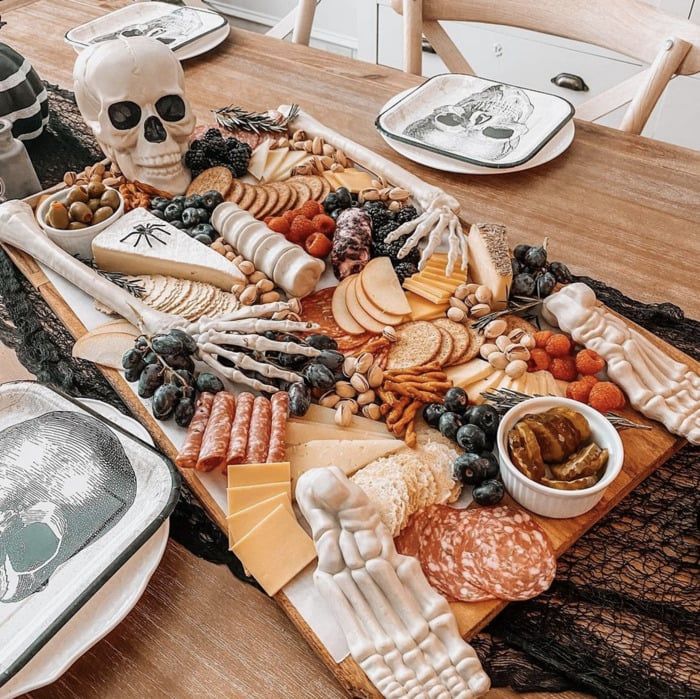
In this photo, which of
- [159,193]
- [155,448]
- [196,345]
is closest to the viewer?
[155,448]

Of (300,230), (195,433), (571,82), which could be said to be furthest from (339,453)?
(571,82)

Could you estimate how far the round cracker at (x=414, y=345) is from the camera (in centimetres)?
100

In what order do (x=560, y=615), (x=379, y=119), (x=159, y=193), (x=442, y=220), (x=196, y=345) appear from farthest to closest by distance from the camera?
(x=379, y=119), (x=159, y=193), (x=442, y=220), (x=196, y=345), (x=560, y=615)

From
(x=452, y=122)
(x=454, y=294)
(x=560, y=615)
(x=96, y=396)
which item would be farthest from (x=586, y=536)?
(x=452, y=122)

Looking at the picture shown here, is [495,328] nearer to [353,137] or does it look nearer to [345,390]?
[345,390]

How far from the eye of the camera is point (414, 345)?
1022mm

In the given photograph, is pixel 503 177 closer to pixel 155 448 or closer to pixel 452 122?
pixel 452 122

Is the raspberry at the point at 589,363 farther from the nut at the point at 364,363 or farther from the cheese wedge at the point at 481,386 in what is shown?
the nut at the point at 364,363

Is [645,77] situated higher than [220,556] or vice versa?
[645,77]

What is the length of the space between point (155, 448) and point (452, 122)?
102cm

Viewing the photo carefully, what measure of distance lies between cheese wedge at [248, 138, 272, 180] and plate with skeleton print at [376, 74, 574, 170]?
0.25m

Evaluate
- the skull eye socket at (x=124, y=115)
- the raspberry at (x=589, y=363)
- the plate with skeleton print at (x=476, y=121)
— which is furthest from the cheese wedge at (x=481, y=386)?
the skull eye socket at (x=124, y=115)

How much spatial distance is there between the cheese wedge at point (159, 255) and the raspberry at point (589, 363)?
1.83 ft

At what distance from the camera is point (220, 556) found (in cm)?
81
